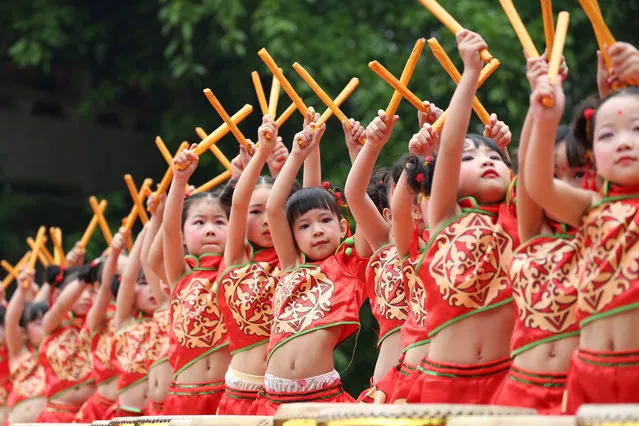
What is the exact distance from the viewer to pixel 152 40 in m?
10.6

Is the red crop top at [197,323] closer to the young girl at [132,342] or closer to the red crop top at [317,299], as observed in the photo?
the red crop top at [317,299]

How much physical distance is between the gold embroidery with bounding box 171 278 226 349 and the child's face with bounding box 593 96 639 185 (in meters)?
2.47

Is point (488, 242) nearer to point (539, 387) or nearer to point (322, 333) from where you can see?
point (539, 387)

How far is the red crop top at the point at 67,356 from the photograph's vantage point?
6.97 meters

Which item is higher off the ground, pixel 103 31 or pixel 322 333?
pixel 103 31

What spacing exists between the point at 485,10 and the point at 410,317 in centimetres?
463

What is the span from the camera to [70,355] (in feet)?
22.9

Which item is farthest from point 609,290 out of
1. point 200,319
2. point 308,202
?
→ point 200,319

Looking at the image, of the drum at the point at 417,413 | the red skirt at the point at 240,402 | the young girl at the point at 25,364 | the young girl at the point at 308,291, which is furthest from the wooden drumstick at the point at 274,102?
the young girl at the point at 25,364

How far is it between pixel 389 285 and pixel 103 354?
287 centimetres

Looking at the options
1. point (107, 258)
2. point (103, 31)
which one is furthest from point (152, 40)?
point (107, 258)

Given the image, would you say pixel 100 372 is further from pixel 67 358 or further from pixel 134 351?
pixel 134 351

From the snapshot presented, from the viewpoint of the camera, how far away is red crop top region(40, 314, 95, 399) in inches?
274

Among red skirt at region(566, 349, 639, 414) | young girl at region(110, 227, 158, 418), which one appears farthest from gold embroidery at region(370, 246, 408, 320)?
young girl at region(110, 227, 158, 418)
